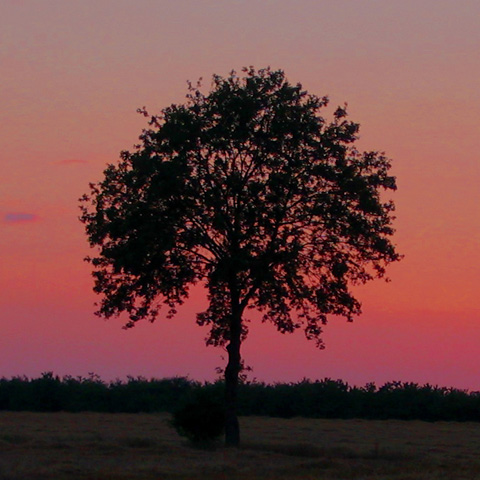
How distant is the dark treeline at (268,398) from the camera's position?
238 feet

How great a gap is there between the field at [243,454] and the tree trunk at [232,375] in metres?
1.01

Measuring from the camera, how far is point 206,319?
40.6m

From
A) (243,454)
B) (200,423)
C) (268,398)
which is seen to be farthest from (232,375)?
(268,398)

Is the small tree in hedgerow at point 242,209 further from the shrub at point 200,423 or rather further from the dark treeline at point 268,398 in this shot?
the dark treeline at point 268,398

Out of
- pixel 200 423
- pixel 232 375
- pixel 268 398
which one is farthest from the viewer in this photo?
pixel 268 398

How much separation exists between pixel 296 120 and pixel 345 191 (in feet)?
11.5

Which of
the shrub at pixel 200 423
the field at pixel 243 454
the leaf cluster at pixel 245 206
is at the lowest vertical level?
the field at pixel 243 454

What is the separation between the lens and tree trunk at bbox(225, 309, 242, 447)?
39.5 meters

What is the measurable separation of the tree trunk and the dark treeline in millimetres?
29871

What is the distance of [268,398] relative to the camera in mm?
76125

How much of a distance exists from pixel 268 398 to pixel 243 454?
40.8 m

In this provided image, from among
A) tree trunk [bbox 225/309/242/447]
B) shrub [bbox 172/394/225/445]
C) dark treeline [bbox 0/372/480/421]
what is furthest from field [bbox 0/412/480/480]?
dark treeline [bbox 0/372/480/421]

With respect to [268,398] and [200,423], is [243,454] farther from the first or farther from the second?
[268,398]

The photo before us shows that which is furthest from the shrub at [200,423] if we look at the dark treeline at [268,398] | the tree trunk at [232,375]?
the dark treeline at [268,398]
